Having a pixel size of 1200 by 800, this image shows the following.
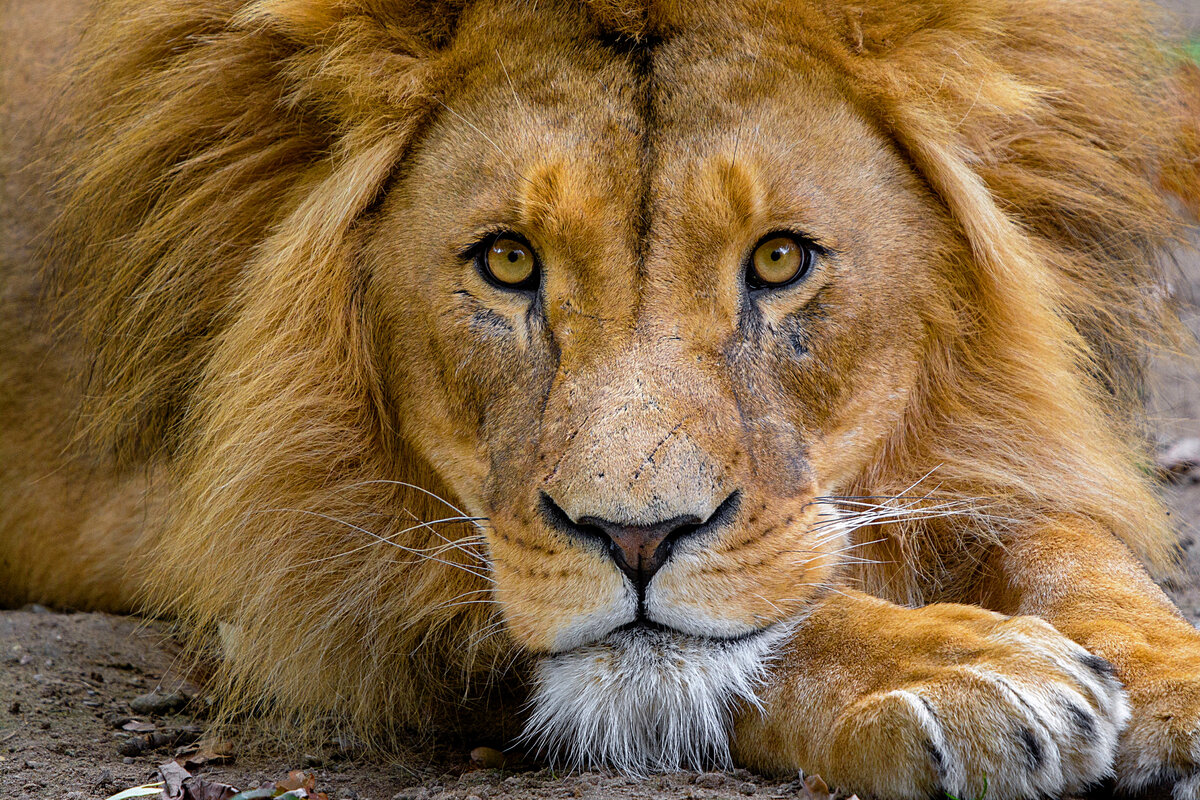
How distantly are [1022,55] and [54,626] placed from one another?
259cm

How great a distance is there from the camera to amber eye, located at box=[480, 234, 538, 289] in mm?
2264

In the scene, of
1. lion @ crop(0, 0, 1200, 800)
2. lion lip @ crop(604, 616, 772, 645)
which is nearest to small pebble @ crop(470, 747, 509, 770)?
lion @ crop(0, 0, 1200, 800)

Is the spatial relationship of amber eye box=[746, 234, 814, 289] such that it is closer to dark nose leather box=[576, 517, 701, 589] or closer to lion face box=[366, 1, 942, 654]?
lion face box=[366, 1, 942, 654]

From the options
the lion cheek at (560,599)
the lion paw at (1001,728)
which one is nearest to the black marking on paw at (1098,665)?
the lion paw at (1001,728)

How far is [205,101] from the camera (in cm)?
254

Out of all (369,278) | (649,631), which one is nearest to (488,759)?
(649,631)

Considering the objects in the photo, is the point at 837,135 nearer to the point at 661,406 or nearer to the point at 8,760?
the point at 661,406

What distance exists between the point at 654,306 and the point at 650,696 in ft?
2.09

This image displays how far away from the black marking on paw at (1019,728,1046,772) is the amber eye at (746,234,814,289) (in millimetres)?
834

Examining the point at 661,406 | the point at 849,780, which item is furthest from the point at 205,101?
the point at 849,780

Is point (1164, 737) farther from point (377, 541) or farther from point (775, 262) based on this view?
point (377, 541)

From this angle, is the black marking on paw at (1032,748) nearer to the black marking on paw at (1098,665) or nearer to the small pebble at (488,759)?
the black marking on paw at (1098,665)

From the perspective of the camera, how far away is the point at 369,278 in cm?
246

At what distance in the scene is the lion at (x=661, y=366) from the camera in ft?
6.66
